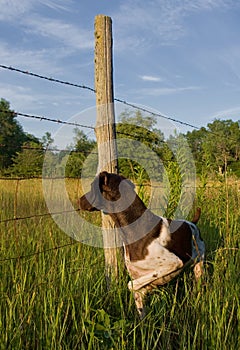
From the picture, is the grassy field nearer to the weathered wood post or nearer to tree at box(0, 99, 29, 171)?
the weathered wood post

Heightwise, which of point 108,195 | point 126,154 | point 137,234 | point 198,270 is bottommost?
point 198,270

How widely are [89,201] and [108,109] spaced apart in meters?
1.00

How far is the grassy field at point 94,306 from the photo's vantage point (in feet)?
7.86

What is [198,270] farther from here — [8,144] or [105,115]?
[8,144]

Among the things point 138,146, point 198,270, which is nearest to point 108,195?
point 198,270

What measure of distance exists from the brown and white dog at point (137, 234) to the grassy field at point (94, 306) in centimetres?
15

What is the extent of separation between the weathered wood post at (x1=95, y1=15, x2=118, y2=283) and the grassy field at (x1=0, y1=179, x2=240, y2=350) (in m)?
0.22

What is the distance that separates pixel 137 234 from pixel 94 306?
2.32 ft

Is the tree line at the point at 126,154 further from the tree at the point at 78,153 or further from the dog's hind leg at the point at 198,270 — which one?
the dog's hind leg at the point at 198,270

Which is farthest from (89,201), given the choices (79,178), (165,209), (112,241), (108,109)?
(165,209)

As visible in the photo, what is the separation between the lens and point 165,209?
5.52m

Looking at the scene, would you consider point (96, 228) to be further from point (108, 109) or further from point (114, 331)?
point (114, 331)

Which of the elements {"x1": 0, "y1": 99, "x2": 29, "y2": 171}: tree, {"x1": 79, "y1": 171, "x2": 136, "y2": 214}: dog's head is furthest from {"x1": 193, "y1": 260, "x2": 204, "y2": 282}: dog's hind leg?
{"x1": 0, "y1": 99, "x2": 29, "y2": 171}: tree

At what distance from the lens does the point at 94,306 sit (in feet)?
9.87
